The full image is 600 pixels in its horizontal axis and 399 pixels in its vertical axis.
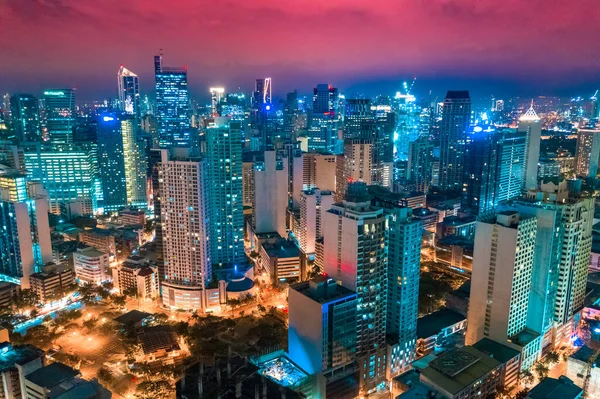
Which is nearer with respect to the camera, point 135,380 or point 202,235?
point 135,380

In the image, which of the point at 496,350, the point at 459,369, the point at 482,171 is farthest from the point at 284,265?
the point at 482,171

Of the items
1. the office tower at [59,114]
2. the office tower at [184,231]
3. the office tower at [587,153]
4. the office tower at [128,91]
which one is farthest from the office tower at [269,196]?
the office tower at [128,91]

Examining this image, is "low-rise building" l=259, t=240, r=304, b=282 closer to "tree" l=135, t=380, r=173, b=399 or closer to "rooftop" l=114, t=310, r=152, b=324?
"rooftop" l=114, t=310, r=152, b=324

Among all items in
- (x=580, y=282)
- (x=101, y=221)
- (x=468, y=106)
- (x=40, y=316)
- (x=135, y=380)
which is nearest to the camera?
(x=135, y=380)

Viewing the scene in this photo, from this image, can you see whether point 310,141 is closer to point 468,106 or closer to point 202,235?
point 468,106

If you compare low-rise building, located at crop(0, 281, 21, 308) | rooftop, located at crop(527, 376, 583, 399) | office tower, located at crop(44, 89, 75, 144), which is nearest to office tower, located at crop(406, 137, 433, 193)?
rooftop, located at crop(527, 376, 583, 399)

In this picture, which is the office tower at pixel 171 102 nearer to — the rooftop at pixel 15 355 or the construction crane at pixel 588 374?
the rooftop at pixel 15 355

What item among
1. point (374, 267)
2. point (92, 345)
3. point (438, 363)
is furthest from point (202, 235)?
point (438, 363)
